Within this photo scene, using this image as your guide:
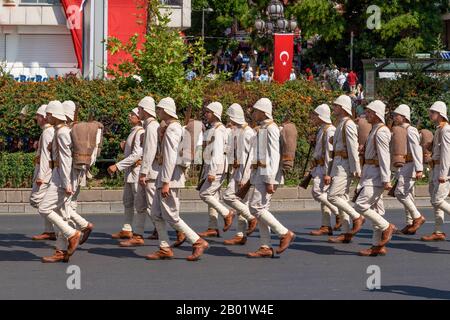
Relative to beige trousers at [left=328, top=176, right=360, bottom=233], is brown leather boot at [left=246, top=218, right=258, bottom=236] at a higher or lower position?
lower

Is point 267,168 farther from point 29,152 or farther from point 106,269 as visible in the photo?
point 29,152

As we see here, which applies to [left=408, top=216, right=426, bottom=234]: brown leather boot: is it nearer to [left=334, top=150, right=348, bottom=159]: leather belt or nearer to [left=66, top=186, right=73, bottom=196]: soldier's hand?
[left=334, top=150, right=348, bottom=159]: leather belt

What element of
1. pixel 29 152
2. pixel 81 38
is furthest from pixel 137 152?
pixel 81 38

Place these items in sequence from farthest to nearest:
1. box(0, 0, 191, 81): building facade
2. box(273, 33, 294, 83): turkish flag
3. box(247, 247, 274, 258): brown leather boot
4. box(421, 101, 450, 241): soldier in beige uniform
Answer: box(0, 0, 191, 81): building facade
box(273, 33, 294, 83): turkish flag
box(421, 101, 450, 241): soldier in beige uniform
box(247, 247, 274, 258): brown leather boot

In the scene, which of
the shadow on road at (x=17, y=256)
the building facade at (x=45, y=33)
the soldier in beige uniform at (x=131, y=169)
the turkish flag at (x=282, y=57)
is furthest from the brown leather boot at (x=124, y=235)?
the building facade at (x=45, y=33)

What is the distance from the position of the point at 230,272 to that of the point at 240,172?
360 cm

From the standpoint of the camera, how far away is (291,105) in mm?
27125

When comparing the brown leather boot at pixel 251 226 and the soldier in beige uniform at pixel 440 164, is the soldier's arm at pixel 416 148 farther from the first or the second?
the brown leather boot at pixel 251 226

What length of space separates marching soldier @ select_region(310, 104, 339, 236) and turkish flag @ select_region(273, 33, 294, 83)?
1565cm

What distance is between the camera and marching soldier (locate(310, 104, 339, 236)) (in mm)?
18703

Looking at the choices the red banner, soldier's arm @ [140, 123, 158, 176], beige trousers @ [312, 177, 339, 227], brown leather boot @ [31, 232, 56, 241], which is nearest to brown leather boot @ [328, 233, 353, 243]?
beige trousers @ [312, 177, 339, 227]

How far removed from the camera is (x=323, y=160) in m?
18.9

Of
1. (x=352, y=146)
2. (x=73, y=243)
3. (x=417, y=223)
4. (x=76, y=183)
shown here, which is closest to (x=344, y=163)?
(x=352, y=146)

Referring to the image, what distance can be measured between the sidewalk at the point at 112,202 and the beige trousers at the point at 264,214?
23.4ft
